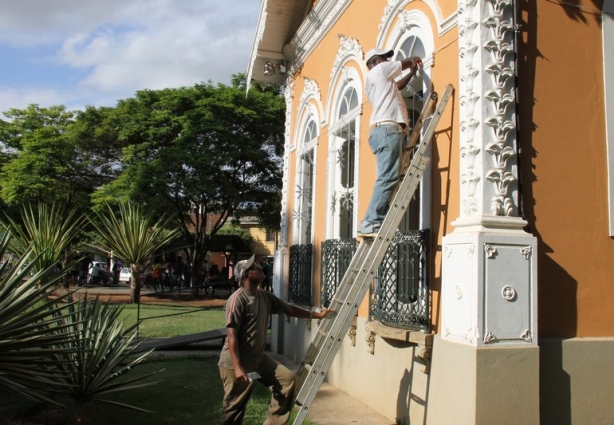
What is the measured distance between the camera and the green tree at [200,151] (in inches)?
888

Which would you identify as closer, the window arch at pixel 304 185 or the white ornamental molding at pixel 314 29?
the white ornamental molding at pixel 314 29

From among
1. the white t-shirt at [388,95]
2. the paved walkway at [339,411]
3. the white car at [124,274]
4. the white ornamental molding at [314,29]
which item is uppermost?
the white ornamental molding at [314,29]

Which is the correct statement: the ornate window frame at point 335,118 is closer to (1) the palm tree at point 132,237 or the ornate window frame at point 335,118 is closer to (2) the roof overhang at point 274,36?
(2) the roof overhang at point 274,36

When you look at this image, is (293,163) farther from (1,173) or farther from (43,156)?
(1,173)

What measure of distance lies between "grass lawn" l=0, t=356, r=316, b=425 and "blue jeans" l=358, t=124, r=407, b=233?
2222mm

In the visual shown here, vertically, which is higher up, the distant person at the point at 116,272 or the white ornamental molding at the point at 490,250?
the white ornamental molding at the point at 490,250

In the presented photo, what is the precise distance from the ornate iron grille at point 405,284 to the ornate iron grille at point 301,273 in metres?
3.00

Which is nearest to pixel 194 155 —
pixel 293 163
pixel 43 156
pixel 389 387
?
pixel 43 156

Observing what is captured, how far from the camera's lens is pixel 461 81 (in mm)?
5090

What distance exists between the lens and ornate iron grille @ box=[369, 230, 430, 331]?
5594mm

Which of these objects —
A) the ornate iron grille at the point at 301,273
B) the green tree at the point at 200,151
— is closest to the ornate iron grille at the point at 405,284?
the ornate iron grille at the point at 301,273

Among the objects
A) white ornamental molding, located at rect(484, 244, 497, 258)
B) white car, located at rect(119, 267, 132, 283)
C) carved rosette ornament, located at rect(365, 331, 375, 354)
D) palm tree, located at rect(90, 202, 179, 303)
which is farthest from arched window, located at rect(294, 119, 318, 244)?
white car, located at rect(119, 267, 132, 283)

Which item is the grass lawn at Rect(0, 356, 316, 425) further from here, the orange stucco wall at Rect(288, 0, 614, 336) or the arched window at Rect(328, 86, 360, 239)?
the orange stucco wall at Rect(288, 0, 614, 336)

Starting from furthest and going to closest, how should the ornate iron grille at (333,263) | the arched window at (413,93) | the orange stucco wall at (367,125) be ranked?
the ornate iron grille at (333,263)
the arched window at (413,93)
the orange stucco wall at (367,125)
